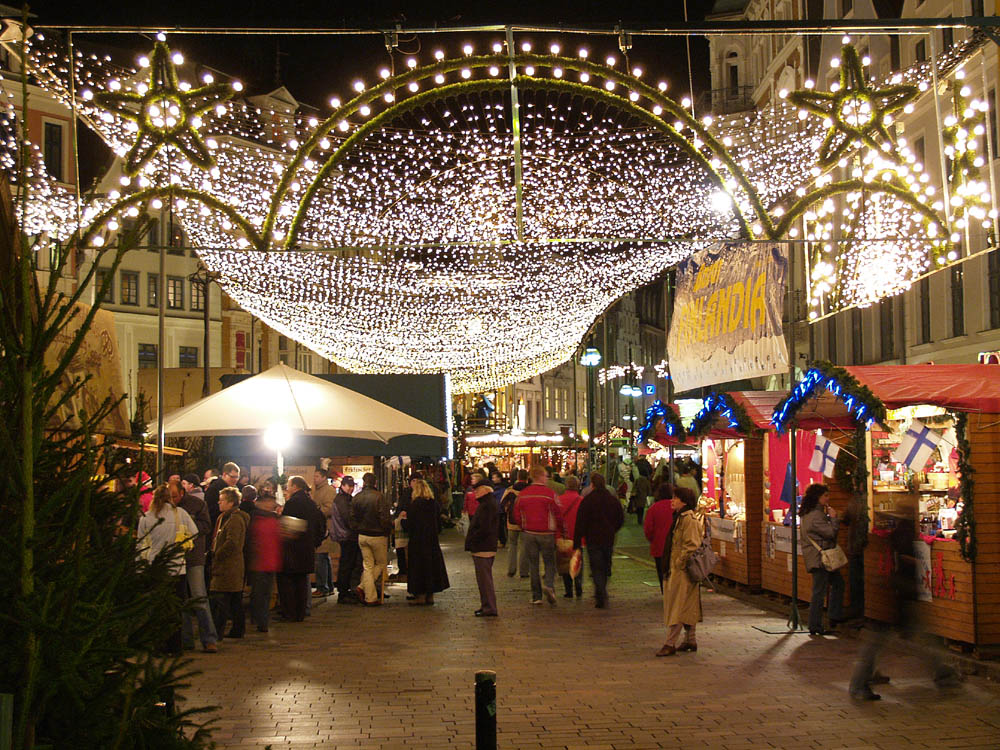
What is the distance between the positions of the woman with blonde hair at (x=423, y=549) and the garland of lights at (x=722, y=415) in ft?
14.1

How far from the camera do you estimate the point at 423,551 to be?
16.0m

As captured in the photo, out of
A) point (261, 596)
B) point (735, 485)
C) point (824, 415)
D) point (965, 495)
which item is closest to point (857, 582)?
point (965, 495)

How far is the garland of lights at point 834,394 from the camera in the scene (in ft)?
35.6

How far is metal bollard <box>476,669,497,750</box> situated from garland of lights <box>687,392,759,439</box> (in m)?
10.2

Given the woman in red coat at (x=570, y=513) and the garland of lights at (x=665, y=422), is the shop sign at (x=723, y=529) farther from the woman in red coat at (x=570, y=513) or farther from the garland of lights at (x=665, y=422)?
the woman in red coat at (x=570, y=513)

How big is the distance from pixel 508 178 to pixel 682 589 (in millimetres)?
4626

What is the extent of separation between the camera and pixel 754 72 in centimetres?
4869

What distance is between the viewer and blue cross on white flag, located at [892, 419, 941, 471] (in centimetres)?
1160

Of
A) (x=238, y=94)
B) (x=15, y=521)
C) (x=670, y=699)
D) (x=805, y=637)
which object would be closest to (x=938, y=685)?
(x=670, y=699)

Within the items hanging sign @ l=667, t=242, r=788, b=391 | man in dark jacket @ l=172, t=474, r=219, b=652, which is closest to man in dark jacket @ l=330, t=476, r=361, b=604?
man in dark jacket @ l=172, t=474, r=219, b=652

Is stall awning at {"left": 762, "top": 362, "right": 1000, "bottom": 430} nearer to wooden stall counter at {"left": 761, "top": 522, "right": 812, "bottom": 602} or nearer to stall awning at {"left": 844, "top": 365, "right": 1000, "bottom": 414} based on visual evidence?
stall awning at {"left": 844, "top": 365, "right": 1000, "bottom": 414}

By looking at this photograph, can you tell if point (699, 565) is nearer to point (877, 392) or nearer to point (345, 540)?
point (877, 392)

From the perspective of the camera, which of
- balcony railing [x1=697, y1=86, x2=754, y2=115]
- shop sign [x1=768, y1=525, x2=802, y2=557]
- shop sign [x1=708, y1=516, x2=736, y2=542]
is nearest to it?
shop sign [x1=768, y1=525, x2=802, y2=557]

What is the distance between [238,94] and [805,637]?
834 cm
